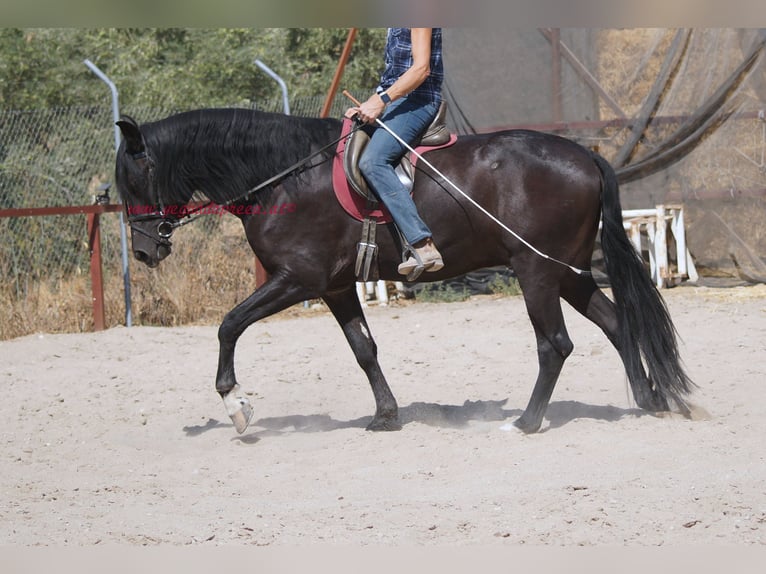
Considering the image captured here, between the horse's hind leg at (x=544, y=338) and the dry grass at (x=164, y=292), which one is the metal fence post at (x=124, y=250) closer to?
the dry grass at (x=164, y=292)

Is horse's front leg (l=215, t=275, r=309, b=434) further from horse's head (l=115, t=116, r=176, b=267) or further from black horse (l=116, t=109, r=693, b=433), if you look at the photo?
horse's head (l=115, t=116, r=176, b=267)

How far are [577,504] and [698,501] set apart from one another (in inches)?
20.4

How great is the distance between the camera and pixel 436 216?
5559 millimetres

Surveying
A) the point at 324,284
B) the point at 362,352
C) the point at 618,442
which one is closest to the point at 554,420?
the point at 618,442

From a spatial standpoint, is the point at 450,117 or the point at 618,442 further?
the point at 450,117

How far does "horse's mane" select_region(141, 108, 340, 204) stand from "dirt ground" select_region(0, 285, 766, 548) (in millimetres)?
1647

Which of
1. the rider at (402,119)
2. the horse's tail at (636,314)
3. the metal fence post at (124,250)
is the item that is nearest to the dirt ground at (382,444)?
the horse's tail at (636,314)

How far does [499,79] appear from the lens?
1131cm

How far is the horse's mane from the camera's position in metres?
5.60

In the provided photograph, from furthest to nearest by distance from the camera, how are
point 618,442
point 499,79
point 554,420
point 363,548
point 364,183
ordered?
point 499,79 → point 554,420 → point 364,183 → point 618,442 → point 363,548

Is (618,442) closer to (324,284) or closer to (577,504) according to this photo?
(577,504)

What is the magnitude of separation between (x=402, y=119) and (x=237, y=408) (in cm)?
202

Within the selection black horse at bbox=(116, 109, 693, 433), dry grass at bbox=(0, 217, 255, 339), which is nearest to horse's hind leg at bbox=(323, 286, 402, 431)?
black horse at bbox=(116, 109, 693, 433)

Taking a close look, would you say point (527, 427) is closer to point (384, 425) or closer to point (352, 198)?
point (384, 425)
